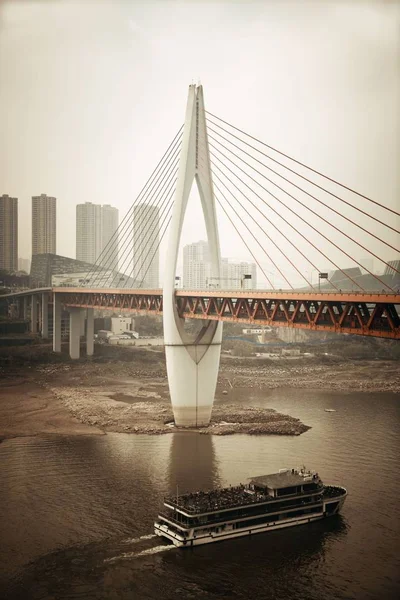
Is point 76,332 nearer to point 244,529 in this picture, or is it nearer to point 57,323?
point 57,323

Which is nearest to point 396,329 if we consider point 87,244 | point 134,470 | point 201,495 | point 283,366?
point 201,495

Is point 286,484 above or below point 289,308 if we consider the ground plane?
below

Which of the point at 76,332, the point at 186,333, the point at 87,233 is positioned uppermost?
the point at 87,233

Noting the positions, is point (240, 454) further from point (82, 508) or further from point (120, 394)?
point (120, 394)

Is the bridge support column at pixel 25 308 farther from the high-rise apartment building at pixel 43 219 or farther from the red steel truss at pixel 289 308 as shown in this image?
the red steel truss at pixel 289 308

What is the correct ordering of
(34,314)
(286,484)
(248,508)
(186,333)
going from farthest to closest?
(34,314) < (186,333) < (286,484) < (248,508)

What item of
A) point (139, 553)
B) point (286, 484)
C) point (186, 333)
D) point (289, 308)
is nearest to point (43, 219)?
point (186, 333)

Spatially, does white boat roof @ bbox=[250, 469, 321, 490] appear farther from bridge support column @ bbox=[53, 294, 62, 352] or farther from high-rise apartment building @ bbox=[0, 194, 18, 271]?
high-rise apartment building @ bbox=[0, 194, 18, 271]

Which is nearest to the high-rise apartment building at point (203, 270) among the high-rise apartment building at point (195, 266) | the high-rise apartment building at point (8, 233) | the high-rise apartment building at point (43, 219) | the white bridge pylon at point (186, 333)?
the high-rise apartment building at point (195, 266)
